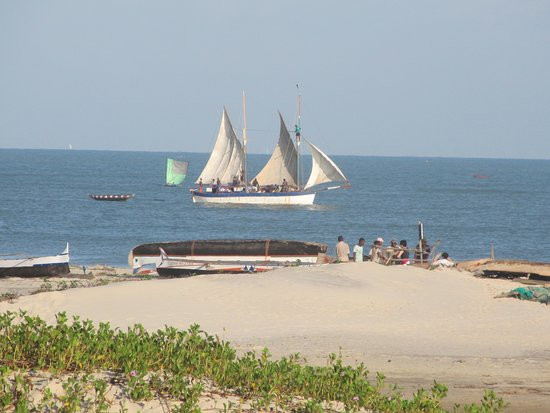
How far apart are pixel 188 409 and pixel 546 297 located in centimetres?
1499

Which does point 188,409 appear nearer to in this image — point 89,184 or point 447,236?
point 447,236

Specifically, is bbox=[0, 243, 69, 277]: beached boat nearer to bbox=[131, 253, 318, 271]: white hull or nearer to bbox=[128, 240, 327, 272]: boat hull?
bbox=[128, 240, 327, 272]: boat hull

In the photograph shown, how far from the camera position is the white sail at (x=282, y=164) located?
77.5 m

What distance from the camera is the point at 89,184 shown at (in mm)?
119938

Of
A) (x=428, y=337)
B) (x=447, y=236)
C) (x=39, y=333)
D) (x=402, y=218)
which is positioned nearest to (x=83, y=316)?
(x=428, y=337)

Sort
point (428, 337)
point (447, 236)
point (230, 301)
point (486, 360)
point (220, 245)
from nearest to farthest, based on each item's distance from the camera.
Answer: point (486, 360) < point (428, 337) < point (230, 301) < point (220, 245) < point (447, 236)

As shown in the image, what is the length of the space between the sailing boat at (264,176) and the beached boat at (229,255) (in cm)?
4686

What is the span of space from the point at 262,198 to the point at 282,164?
3512 millimetres

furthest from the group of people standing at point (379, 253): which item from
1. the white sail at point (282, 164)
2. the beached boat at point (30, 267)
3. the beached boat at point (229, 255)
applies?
the white sail at point (282, 164)

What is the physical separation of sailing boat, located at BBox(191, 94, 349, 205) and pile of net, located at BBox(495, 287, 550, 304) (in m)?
53.4

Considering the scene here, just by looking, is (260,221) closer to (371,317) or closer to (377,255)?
(377,255)

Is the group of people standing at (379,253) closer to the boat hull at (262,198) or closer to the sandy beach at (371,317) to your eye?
the sandy beach at (371,317)

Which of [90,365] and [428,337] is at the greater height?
[90,365]

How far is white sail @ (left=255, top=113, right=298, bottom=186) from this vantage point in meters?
77.5
